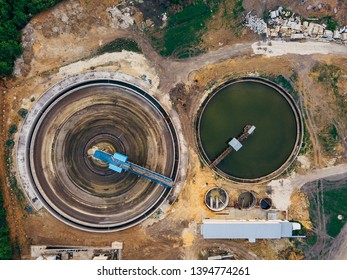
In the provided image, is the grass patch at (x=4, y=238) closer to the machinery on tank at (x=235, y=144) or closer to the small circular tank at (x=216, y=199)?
the small circular tank at (x=216, y=199)

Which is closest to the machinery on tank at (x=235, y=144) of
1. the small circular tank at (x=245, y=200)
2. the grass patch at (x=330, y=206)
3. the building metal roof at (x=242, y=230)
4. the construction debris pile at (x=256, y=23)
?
the small circular tank at (x=245, y=200)

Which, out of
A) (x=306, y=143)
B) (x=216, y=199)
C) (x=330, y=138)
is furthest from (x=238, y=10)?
(x=216, y=199)

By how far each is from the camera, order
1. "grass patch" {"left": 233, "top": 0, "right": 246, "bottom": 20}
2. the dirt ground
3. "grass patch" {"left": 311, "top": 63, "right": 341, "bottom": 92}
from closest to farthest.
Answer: the dirt ground, "grass patch" {"left": 233, "top": 0, "right": 246, "bottom": 20}, "grass patch" {"left": 311, "top": 63, "right": 341, "bottom": 92}

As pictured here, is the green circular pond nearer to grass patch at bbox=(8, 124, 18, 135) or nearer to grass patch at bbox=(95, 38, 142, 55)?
grass patch at bbox=(95, 38, 142, 55)

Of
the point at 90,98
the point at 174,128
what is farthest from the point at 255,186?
the point at 90,98

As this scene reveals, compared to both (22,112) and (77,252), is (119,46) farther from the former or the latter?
(77,252)

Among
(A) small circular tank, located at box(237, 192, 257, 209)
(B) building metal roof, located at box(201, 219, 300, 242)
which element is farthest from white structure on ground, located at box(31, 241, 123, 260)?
(A) small circular tank, located at box(237, 192, 257, 209)

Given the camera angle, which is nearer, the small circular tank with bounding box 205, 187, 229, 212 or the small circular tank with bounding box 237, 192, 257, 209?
the small circular tank with bounding box 205, 187, 229, 212
